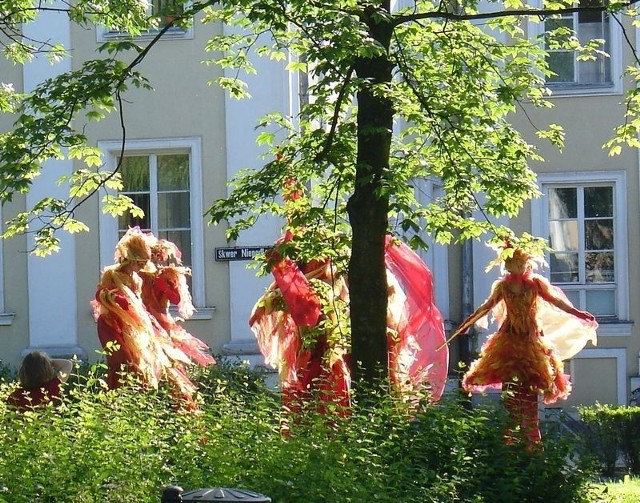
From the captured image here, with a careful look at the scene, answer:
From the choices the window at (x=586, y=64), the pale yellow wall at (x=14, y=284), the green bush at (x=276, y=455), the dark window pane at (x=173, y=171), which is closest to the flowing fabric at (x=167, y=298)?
the green bush at (x=276, y=455)

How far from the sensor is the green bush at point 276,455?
585 centimetres

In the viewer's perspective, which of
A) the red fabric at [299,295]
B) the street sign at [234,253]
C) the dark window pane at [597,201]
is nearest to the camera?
the red fabric at [299,295]

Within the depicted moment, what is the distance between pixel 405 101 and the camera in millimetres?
8430

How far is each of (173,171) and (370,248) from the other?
9.10 meters

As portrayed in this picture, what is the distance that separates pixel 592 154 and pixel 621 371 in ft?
10.6

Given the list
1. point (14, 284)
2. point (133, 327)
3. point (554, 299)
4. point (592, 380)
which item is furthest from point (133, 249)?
point (592, 380)

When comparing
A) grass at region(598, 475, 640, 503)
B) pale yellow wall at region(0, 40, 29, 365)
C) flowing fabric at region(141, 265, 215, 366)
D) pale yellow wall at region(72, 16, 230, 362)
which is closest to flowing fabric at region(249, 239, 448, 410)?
flowing fabric at region(141, 265, 215, 366)

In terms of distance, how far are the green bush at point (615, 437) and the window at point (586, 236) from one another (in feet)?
20.5

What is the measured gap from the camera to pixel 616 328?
58.8 feet

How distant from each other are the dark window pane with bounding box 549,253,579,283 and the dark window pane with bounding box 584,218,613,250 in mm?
297

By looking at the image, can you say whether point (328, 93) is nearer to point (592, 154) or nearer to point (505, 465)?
point (505, 465)

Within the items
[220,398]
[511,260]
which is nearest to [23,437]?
[220,398]

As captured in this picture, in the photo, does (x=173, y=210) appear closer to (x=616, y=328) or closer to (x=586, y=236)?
(x=586, y=236)

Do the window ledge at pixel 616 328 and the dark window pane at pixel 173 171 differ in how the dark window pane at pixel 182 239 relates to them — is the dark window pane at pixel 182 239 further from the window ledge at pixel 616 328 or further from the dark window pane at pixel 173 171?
the window ledge at pixel 616 328
